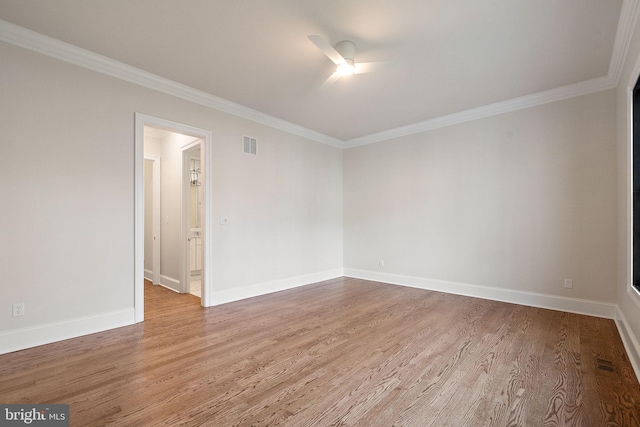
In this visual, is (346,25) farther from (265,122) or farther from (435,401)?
(435,401)

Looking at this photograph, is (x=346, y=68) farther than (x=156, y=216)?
No

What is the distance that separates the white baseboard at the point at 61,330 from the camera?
2568mm

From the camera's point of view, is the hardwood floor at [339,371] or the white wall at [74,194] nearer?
the hardwood floor at [339,371]

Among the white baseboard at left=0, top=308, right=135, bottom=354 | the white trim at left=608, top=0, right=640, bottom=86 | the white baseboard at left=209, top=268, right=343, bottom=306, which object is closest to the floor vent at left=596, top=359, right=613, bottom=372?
the white trim at left=608, top=0, right=640, bottom=86

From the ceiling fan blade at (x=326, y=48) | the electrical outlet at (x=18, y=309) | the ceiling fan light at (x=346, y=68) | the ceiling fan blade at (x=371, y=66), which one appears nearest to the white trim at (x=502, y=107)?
the ceiling fan blade at (x=371, y=66)

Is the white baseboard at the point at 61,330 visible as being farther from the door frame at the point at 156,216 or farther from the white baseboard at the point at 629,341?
the white baseboard at the point at 629,341

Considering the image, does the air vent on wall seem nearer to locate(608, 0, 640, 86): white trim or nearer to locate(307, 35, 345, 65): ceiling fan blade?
locate(307, 35, 345, 65): ceiling fan blade

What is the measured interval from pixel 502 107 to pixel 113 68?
498cm

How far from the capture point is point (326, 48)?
2.43m

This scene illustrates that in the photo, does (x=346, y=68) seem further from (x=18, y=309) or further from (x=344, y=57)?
(x=18, y=309)

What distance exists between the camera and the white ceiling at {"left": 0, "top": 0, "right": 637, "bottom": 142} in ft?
7.50

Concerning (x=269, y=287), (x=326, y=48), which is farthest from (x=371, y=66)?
(x=269, y=287)

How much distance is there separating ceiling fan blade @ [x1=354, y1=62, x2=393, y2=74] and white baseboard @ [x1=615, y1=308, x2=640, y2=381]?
129 inches

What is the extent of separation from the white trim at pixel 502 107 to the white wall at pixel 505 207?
9cm
